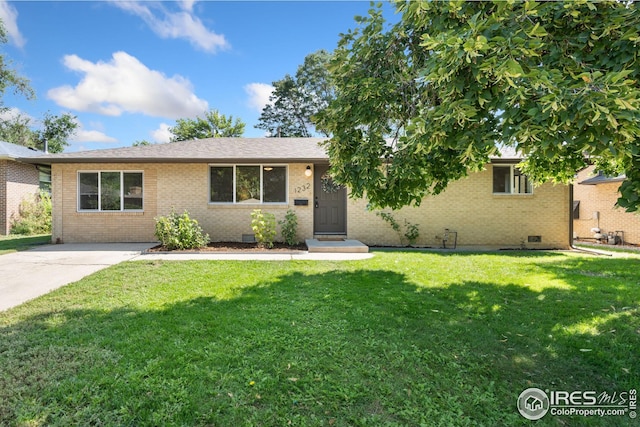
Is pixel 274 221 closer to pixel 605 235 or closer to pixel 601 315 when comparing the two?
pixel 601 315

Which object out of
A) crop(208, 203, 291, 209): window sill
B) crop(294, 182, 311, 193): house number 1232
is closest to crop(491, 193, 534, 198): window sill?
crop(294, 182, 311, 193): house number 1232

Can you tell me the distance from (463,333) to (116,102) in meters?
31.3

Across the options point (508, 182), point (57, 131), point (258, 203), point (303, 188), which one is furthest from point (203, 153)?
point (57, 131)

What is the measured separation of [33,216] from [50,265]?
10444 millimetres

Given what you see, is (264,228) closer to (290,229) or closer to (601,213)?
(290,229)

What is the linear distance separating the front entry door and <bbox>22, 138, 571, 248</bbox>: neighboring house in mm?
134

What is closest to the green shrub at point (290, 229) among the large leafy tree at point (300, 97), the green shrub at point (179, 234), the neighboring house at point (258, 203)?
the neighboring house at point (258, 203)

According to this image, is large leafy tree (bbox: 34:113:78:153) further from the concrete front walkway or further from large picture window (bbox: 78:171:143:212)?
the concrete front walkway

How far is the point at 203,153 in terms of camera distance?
1027 centimetres

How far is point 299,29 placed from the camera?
1009 centimetres

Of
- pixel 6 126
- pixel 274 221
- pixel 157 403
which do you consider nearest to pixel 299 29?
pixel 274 221

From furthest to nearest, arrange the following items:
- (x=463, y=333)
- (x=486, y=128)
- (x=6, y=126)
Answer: (x=6, y=126)
(x=463, y=333)
(x=486, y=128)

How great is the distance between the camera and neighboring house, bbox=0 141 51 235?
13516 mm

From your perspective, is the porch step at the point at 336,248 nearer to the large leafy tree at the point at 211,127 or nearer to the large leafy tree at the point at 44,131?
the large leafy tree at the point at 211,127
